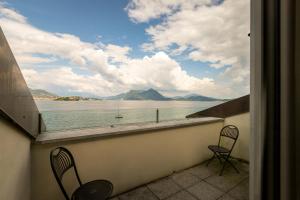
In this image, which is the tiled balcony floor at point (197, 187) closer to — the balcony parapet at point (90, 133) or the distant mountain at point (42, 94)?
the balcony parapet at point (90, 133)

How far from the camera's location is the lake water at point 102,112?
1791 mm

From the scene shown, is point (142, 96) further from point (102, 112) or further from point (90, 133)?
point (90, 133)

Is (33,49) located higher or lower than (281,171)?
higher

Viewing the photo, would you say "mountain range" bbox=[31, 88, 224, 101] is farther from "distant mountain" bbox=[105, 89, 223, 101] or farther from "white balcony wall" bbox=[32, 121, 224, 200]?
"white balcony wall" bbox=[32, 121, 224, 200]

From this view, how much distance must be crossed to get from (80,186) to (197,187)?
1570 mm

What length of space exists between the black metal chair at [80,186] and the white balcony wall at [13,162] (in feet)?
0.71

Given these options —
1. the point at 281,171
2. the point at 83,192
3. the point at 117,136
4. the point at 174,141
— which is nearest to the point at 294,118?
the point at 281,171

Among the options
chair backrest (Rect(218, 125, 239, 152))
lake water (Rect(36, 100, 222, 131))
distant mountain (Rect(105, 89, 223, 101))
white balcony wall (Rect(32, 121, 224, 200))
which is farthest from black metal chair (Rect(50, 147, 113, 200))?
chair backrest (Rect(218, 125, 239, 152))

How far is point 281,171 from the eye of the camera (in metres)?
0.41

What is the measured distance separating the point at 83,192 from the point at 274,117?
1.59 m

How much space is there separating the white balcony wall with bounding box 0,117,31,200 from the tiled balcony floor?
1.08 m

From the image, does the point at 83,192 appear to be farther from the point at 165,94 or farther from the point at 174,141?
the point at 165,94

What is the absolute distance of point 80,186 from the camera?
144 centimetres

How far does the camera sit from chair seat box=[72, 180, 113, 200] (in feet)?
4.12
